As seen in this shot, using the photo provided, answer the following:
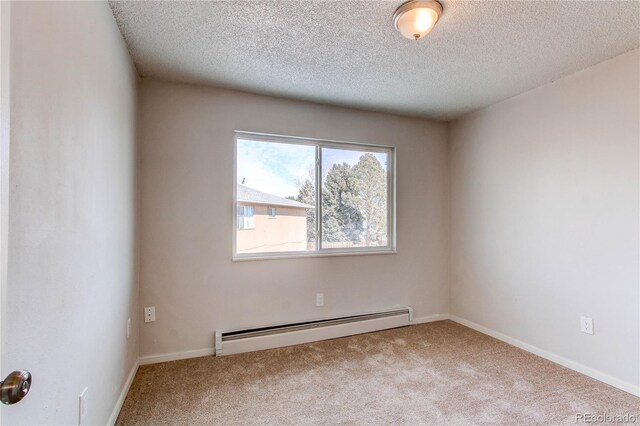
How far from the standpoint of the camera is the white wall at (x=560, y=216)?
2188mm

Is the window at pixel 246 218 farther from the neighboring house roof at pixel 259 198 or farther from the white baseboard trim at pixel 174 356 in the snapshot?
the white baseboard trim at pixel 174 356

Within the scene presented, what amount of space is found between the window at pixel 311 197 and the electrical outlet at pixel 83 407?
1541mm

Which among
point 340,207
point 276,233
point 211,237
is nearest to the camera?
point 211,237

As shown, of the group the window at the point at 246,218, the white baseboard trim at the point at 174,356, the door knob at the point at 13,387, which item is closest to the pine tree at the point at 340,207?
the window at the point at 246,218

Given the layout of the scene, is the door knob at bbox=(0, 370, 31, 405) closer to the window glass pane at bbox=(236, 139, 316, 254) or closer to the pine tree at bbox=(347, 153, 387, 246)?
the window glass pane at bbox=(236, 139, 316, 254)

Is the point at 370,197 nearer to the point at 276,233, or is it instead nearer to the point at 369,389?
the point at 276,233

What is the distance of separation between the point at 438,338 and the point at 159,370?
2.55 metres

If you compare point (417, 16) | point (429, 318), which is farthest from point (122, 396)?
point (429, 318)

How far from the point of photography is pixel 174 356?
2.60 metres

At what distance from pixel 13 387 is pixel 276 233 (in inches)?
92.2

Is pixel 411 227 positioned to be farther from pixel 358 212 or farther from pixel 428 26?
pixel 428 26

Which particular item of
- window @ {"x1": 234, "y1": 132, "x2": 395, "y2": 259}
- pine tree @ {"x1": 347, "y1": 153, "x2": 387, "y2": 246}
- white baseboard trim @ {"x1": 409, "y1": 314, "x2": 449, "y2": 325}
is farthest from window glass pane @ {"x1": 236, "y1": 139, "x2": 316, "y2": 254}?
white baseboard trim @ {"x1": 409, "y1": 314, "x2": 449, "y2": 325}

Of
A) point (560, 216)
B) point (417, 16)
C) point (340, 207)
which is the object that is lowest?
point (560, 216)

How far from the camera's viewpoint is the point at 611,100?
2.26 metres
